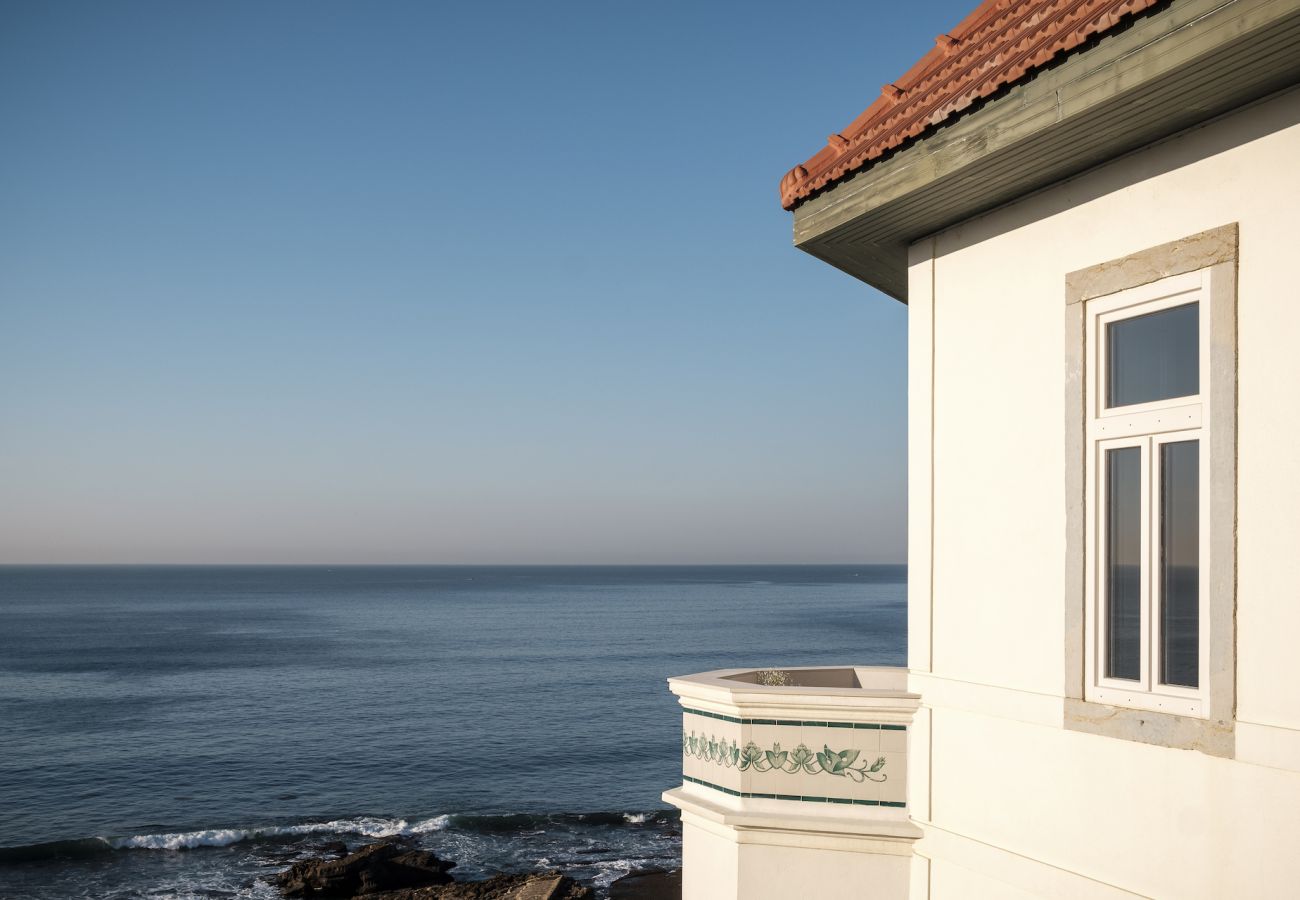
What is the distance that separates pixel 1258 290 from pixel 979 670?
256 centimetres

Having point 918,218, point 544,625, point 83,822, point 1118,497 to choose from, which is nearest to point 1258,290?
point 1118,497

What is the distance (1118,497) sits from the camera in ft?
17.2

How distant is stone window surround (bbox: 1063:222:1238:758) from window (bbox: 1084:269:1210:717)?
0.14 ft

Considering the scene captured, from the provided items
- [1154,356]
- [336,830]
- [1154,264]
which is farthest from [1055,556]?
[336,830]

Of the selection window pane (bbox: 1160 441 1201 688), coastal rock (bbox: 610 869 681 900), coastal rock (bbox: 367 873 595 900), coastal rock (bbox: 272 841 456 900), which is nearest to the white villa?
window pane (bbox: 1160 441 1201 688)

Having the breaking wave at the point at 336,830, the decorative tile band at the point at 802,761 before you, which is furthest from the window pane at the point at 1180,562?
the breaking wave at the point at 336,830

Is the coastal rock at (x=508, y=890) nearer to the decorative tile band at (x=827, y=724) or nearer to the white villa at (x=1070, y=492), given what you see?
the white villa at (x=1070, y=492)

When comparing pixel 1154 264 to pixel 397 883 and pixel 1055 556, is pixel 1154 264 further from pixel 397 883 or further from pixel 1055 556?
pixel 397 883

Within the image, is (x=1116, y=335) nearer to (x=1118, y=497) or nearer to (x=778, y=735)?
(x=1118, y=497)

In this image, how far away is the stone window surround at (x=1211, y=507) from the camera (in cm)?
457

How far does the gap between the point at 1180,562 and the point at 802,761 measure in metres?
2.72

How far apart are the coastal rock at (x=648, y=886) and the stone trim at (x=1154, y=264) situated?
18633mm

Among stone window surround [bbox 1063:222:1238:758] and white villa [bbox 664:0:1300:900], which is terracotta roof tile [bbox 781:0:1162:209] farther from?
stone window surround [bbox 1063:222:1238:758]

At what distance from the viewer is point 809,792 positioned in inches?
261
